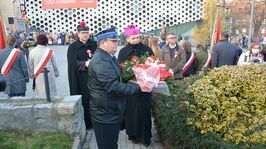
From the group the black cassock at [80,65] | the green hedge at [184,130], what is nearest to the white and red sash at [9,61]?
the black cassock at [80,65]

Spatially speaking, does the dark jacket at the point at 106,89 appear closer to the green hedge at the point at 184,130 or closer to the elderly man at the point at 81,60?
the green hedge at the point at 184,130

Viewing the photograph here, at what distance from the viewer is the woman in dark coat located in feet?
16.0

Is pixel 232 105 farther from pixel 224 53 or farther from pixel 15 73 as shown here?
pixel 15 73

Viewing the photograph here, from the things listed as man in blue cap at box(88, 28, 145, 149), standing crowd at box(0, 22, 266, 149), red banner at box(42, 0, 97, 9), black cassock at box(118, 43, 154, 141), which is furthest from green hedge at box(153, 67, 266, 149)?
red banner at box(42, 0, 97, 9)

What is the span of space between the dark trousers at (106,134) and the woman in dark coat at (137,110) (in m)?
1.43

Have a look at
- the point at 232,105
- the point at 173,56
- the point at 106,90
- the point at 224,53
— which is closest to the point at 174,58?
the point at 173,56

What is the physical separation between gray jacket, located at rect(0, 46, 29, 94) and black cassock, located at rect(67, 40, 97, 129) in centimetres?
118

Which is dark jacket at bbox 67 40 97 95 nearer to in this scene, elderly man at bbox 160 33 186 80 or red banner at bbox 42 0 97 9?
elderly man at bbox 160 33 186 80

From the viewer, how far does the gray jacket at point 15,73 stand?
6137 mm

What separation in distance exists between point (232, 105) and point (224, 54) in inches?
158

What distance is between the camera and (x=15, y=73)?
623cm

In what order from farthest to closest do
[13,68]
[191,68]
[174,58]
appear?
[191,68]
[174,58]
[13,68]

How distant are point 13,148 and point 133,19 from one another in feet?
175

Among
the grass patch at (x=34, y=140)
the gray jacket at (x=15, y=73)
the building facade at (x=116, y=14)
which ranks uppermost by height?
the building facade at (x=116, y=14)
